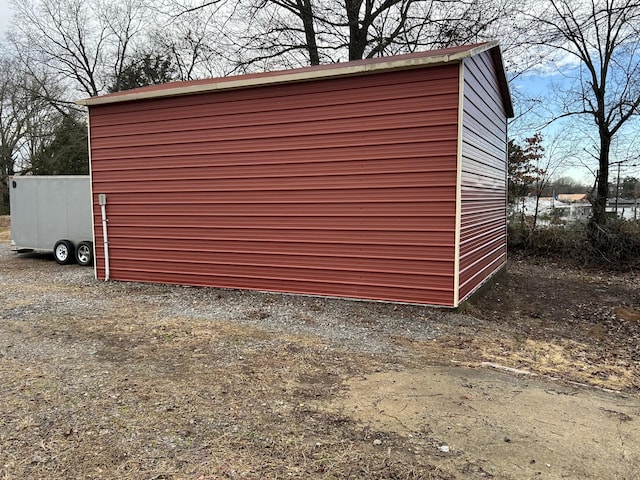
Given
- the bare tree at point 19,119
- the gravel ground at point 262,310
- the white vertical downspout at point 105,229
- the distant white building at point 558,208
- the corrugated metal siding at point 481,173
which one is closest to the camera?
the gravel ground at point 262,310

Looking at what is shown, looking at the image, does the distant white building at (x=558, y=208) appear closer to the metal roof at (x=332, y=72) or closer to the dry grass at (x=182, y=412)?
the metal roof at (x=332, y=72)

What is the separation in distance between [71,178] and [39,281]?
3.08 m

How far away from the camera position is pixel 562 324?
5773mm

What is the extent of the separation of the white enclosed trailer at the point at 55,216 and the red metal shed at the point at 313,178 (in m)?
2.52

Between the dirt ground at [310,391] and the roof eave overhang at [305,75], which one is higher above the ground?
the roof eave overhang at [305,75]

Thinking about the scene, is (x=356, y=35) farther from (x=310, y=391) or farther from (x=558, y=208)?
(x=310, y=391)

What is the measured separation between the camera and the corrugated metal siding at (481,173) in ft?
18.5

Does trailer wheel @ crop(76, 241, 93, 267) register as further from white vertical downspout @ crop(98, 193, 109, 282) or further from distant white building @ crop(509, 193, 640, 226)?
distant white building @ crop(509, 193, 640, 226)

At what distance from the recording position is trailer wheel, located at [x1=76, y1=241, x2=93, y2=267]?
31.3 feet

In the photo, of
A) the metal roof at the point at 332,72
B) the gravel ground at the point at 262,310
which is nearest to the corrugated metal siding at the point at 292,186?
the metal roof at the point at 332,72

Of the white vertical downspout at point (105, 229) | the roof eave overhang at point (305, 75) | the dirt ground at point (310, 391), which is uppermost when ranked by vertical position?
the roof eave overhang at point (305, 75)

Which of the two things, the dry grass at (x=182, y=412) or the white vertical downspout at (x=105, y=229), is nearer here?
the dry grass at (x=182, y=412)

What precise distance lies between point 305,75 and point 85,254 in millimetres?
6337

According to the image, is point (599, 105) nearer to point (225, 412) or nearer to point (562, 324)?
point (562, 324)
